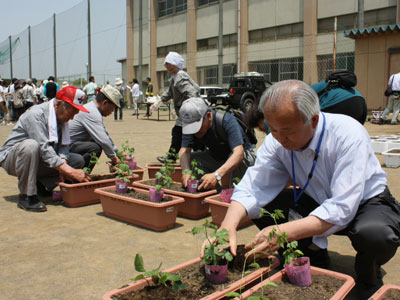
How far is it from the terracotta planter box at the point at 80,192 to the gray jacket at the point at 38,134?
29 cm

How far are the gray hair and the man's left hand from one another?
5.89 feet

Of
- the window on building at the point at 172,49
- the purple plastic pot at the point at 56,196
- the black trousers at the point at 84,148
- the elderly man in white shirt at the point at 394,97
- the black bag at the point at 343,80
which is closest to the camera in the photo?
the black bag at the point at 343,80

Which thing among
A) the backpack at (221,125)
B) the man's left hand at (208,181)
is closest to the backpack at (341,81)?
the backpack at (221,125)

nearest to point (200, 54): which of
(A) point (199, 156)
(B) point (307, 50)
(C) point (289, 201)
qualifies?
(B) point (307, 50)

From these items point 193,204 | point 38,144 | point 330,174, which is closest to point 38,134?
point 38,144

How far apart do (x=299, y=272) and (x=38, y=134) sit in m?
2.82

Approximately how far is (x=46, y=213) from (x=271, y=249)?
263 centimetres

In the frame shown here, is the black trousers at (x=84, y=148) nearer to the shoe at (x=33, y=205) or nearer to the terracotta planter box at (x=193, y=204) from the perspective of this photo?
the shoe at (x=33, y=205)

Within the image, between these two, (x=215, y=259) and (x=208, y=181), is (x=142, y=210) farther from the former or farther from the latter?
(x=215, y=259)

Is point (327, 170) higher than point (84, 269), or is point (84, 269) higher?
point (327, 170)

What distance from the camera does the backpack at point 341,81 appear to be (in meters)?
3.63

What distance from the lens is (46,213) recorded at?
3.89 metres

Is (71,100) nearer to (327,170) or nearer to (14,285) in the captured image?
(14,285)

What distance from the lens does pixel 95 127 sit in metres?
4.40
